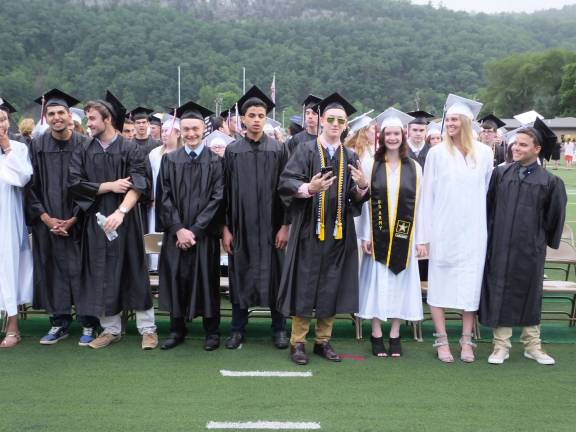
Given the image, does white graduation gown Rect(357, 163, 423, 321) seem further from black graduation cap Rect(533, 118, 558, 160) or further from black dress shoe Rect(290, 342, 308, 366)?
black graduation cap Rect(533, 118, 558, 160)

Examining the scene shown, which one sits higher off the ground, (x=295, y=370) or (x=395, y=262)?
(x=395, y=262)

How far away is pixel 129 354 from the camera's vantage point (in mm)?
5367

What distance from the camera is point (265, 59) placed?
82.9m

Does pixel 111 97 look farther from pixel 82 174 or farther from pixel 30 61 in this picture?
pixel 30 61

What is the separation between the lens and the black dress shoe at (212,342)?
553 cm

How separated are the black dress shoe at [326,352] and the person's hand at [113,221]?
2041 mm

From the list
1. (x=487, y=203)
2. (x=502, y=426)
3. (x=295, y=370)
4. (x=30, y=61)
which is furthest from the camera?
(x=30, y=61)

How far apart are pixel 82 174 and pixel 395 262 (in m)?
2.86

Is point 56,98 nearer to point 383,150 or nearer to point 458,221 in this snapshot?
point 383,150

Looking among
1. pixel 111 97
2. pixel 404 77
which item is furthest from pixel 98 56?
pixel 111 97

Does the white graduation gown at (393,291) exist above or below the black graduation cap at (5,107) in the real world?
below

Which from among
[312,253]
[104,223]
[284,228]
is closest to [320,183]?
[312,253]

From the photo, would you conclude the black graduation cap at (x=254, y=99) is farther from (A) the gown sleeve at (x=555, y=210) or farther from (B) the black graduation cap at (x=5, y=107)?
(A) the gown sleeve at (x=555, y=210)

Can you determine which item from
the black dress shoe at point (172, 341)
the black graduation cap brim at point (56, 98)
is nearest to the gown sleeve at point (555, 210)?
the black dress shoe at point (172, 341)
